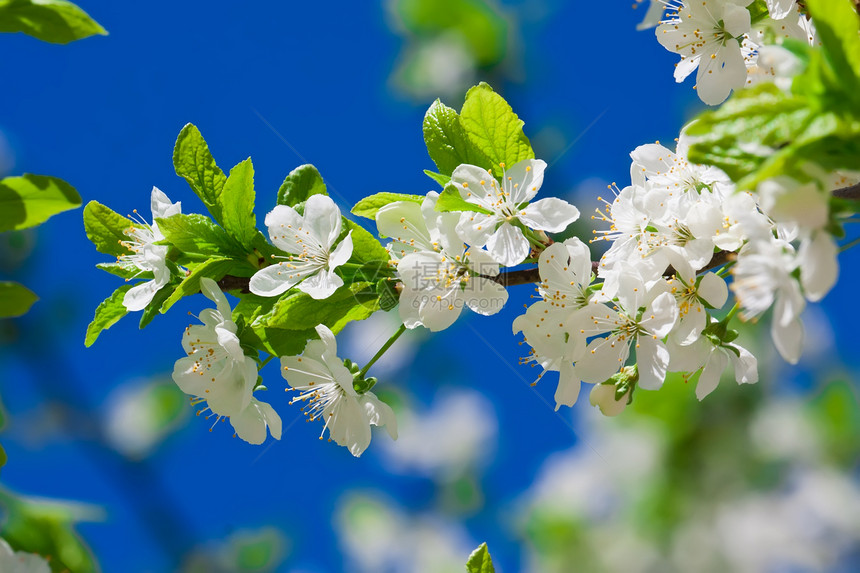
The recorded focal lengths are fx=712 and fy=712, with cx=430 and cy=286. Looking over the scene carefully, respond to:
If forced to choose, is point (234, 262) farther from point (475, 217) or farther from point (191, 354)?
point (475, 217)

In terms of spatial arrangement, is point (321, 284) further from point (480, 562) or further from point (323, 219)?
point (480, 562)

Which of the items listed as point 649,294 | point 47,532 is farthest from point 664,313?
point 47,532

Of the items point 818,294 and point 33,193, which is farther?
point 33,193

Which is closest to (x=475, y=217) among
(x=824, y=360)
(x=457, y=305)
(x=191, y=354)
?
(x=457, y=305)

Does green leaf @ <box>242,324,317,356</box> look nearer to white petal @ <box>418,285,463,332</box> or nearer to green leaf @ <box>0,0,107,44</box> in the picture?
white petal @ <box>418,285,463,332</box>

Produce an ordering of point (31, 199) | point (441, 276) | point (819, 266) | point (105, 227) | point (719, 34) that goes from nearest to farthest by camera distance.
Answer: point (819, 266) < point (31, 199) < point (441, 276) < point (105, 227) < point (719, 34)

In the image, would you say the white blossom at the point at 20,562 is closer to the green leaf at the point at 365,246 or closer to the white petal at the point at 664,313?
the green leaf at the point at 365,246
